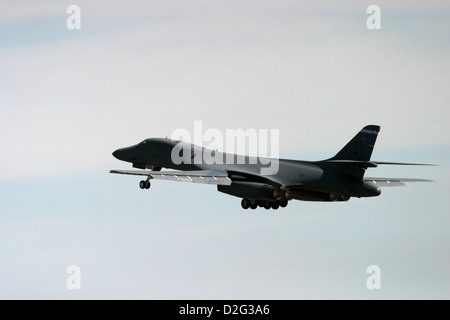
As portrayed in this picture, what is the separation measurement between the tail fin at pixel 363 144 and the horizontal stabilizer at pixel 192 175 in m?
7.06

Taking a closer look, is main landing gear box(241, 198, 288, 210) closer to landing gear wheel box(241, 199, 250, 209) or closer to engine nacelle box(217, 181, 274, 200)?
landing gear wheel box(241, 199, 250, 209)

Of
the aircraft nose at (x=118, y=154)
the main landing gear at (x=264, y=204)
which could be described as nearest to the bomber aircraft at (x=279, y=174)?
the main landing gear at (x=264, y=204)

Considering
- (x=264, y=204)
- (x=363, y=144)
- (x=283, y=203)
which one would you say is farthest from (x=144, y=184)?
(x=363, y=144)

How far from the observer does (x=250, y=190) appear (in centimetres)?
6075

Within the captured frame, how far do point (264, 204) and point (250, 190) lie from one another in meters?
2.26

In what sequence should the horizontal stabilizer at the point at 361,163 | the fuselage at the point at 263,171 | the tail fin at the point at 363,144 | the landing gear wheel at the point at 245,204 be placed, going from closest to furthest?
the horizontal stabilizer at the point at 361,163
the tail fin at the point at 363,144
the fuselage at the point at 263,171
the landing gear wheel at the point at 245,204

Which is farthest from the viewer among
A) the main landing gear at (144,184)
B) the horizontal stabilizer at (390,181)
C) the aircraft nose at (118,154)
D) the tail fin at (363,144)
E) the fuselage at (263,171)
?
the aircraft nose at (118,154)

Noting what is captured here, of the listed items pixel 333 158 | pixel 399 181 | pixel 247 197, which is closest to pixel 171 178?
pixel 247 197

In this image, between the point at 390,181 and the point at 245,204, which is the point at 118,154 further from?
the point at 390,181

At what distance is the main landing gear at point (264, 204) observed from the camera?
6247 cm

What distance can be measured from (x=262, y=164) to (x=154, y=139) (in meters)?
7.82

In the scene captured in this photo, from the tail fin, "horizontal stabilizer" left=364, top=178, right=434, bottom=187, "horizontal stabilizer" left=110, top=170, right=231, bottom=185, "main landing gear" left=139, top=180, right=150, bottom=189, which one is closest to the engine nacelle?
"horizontal stabilizer" left=110, top=170, right=231, bottom=185

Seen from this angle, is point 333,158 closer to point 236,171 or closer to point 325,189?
point 325,189

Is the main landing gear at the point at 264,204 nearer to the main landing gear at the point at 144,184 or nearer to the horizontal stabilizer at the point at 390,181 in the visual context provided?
the horizontal stabilizer at the point at 390,181
